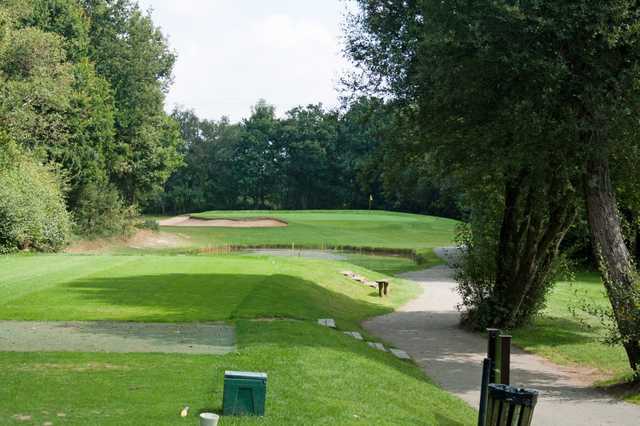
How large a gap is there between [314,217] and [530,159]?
62.9 meters

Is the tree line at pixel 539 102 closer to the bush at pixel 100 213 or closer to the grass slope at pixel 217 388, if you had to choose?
the grass slope at pixel 217 388

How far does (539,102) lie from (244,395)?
9.47 metres

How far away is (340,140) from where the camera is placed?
103062 mm

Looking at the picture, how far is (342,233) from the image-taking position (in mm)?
62875

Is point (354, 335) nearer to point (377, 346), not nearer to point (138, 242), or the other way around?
point (377, 346)

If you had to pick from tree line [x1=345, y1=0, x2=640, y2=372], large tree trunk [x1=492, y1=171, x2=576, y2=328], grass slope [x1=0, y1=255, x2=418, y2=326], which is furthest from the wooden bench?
tree line [x1=345, y1=0, x2=640, y2=372]

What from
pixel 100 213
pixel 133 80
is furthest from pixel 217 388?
pixel 133 80

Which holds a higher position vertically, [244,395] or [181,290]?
[244,395]

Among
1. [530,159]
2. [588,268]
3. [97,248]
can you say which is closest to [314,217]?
[97,248]

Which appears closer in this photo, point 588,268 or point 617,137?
point 617,137

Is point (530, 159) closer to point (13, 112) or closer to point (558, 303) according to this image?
point (558, 303)

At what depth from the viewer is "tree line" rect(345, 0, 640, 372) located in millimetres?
14172

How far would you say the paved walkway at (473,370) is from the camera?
12.1 m

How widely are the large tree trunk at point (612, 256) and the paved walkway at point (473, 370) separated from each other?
1233mm
